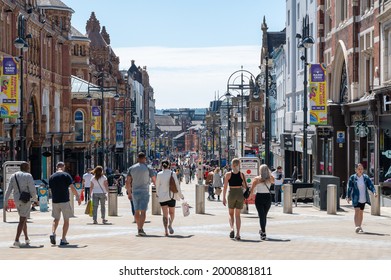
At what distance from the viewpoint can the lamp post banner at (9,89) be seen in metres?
36.7

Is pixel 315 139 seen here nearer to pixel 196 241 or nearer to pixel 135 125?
pixel 196 241

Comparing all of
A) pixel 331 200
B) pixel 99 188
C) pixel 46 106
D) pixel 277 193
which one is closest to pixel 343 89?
pixel 277 193

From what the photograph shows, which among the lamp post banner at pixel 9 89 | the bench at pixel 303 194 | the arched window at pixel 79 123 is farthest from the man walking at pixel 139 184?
the arched window at pixel 79 123

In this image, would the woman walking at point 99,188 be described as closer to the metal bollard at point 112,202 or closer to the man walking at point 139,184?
the metal bollard at point 112,202

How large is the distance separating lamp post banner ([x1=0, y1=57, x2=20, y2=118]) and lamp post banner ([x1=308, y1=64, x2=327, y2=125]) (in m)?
13.2

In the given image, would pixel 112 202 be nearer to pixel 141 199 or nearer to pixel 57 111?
pixel 141 199

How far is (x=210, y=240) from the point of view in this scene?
15.8 meters

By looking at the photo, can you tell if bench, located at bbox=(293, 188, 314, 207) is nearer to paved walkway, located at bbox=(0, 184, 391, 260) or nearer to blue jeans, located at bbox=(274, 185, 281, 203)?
blue jeans, located at bbox=(274, 185, 281, 203)

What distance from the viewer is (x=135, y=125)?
128125 millimetres

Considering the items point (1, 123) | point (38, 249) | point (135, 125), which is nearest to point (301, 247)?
point (38, 249)

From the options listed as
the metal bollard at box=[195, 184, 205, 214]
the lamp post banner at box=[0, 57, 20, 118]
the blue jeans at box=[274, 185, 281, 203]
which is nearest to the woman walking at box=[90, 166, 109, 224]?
the metal bollard at box=[195, 184, 205, 214]

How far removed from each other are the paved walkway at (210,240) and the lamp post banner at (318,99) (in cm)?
1615

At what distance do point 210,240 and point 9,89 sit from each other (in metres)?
22.9

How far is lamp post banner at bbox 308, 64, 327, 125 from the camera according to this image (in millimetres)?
37844
